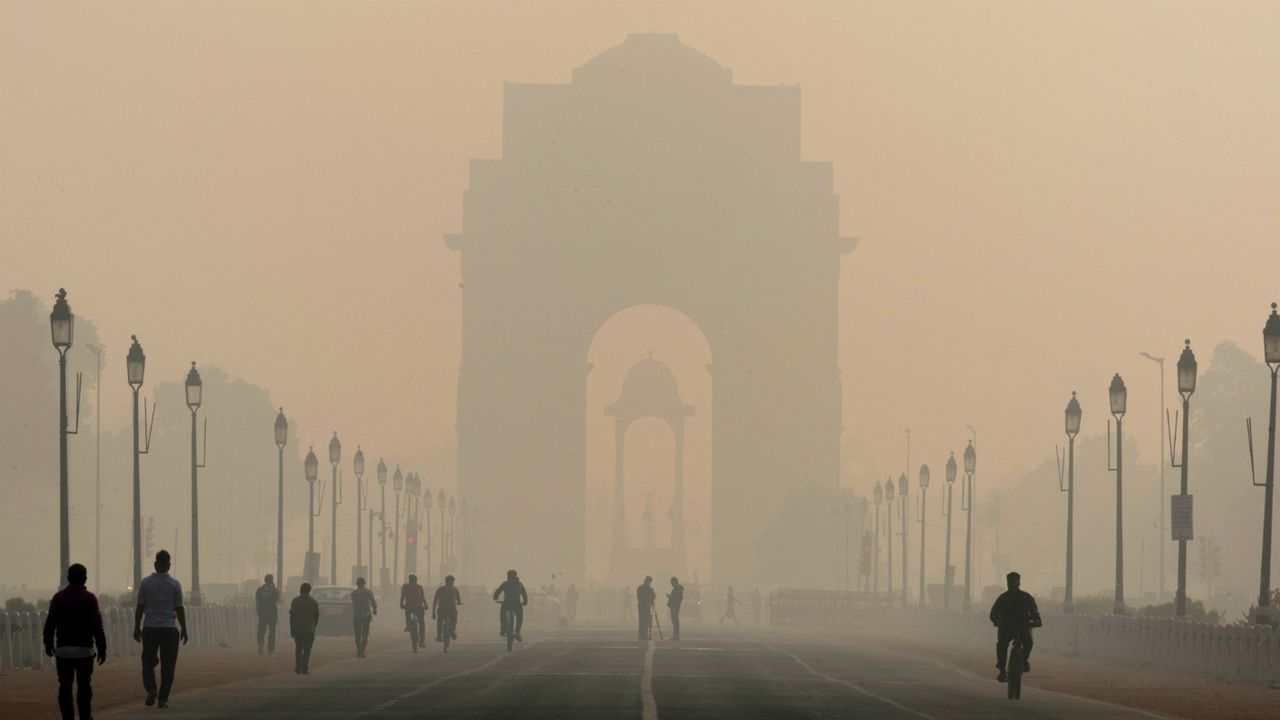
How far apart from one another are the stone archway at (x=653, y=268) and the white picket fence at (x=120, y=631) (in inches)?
4089

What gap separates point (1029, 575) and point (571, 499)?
36.9 metres

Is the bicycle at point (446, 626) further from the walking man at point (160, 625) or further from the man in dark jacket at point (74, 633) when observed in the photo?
the man in dark jacket at point (74, 633)

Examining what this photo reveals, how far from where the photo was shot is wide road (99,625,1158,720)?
97.7 feet

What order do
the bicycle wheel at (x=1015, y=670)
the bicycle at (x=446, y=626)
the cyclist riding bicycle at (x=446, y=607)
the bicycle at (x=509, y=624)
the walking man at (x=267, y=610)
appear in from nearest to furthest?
the bicycle wheel at (x=1015, y=670), the walking man at (x=267, y=610), the bicycle at (x=509, y=624), the bicycle at (x=446, y=626), the cyclist riding bicycle at (x=446, y=607)

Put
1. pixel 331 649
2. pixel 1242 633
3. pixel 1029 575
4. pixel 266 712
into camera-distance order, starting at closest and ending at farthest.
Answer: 1. pixel 266 712
2. pixel 1242 633
3. pixel 331 649
4. pixel 1029 575

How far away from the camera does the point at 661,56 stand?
541 feet

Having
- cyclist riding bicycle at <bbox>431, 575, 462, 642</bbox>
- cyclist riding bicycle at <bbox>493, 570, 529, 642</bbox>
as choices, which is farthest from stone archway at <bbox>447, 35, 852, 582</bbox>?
cyclist riding bicycle at <bbox>431, 575, 462, 642</bbox>

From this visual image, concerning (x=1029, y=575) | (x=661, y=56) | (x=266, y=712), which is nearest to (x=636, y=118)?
(x=661, y=56)

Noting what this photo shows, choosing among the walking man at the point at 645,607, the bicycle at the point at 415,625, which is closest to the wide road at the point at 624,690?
the bicycle at the point at 415,625

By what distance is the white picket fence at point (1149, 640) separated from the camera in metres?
40.5

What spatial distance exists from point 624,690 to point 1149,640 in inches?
652

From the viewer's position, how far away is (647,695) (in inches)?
1303

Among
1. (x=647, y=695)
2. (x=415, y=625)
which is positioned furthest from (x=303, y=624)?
(x=415, y=625)

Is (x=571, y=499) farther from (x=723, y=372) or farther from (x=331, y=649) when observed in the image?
(x=331, y=649)
